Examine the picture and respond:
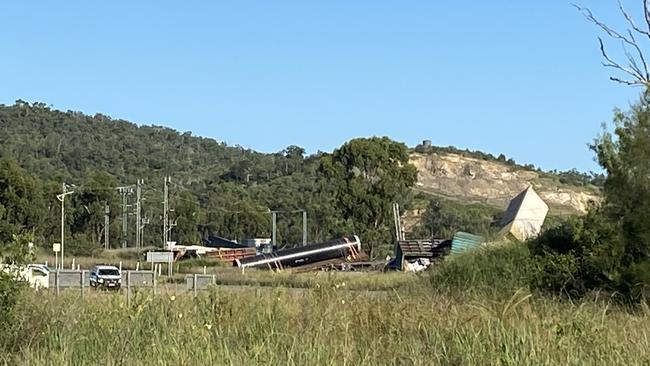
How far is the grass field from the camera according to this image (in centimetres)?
809

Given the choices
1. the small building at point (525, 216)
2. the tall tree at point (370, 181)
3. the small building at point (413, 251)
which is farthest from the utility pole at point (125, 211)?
the small building at point (525, 216)

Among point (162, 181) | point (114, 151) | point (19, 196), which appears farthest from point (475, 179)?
point (19, 196)

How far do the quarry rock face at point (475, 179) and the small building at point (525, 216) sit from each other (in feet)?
317

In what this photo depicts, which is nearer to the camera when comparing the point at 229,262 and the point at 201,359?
the point at 201,359

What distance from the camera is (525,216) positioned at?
37156mm

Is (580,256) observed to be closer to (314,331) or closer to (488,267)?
(488,267)

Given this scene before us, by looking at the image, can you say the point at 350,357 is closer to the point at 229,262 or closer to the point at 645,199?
the point at 645,199

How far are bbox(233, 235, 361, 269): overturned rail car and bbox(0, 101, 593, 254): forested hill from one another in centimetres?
998

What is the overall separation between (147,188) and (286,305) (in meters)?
114

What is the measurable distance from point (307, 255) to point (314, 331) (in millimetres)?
51205

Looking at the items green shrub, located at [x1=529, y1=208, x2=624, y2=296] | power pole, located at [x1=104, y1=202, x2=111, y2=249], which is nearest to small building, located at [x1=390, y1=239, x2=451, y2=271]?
green shrub, located at [x1=529, y1=208, x2=624, y2=296]

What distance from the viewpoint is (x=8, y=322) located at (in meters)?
10.0

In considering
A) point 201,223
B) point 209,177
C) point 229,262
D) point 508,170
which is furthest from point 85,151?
point 229,262

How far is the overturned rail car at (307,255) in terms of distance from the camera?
59219 millimetres
